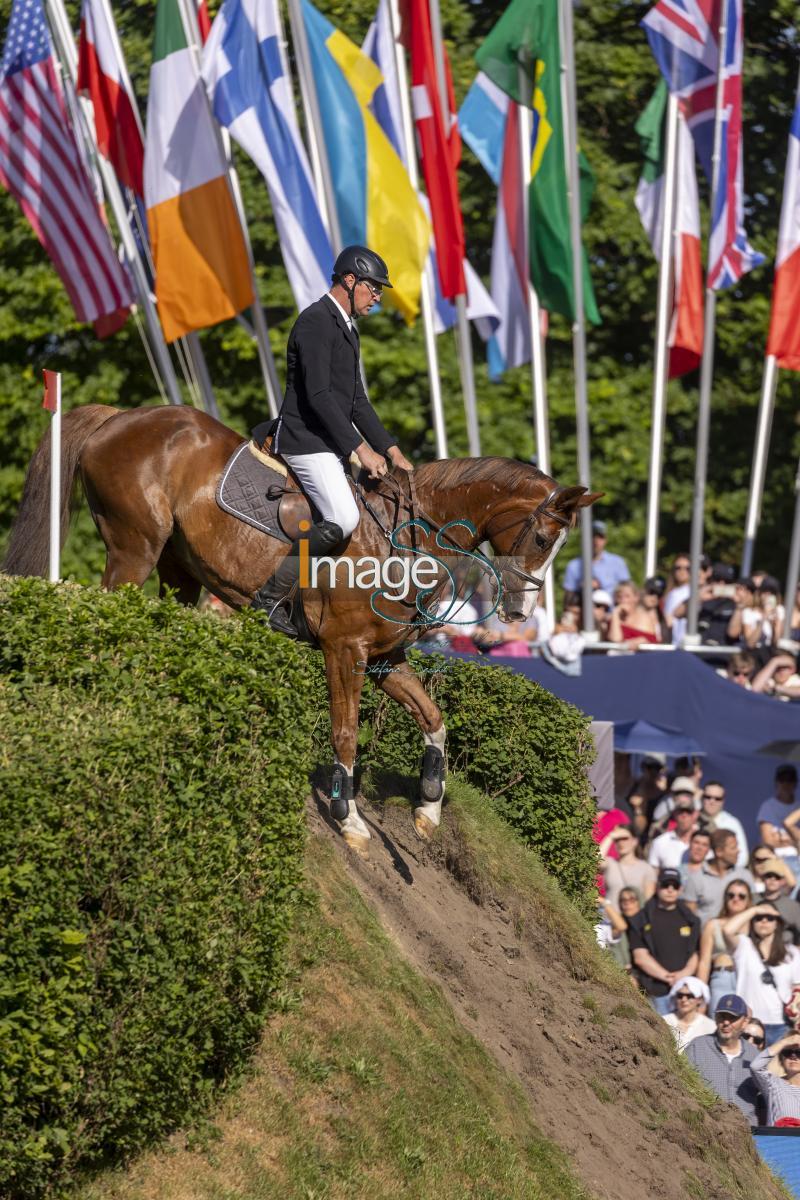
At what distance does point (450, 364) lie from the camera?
26.8m

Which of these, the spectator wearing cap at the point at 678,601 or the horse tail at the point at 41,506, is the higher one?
the horse tail at the point at 41,506

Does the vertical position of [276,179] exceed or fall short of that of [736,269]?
it exceeds it

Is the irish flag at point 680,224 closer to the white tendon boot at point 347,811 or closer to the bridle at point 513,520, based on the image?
the bridle at point 513,520

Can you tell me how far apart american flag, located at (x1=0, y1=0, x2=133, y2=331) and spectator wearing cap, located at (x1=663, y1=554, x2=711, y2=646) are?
6.91 metres

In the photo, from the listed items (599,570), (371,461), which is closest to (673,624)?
(599,570)

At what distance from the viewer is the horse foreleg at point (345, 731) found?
8703 millimetres

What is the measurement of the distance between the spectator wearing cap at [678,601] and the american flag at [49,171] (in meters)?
6.91

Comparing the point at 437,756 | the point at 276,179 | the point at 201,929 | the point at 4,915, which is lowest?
the point at 437,756

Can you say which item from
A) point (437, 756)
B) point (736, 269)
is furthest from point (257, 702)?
point (736, 269)

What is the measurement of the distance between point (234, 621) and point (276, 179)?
32.0 ft

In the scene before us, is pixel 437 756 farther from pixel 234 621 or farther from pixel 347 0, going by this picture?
pixel 347 0

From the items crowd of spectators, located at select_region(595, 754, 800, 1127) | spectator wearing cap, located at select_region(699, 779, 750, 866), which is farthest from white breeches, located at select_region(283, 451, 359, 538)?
spectator wearing cap, located at select_region(699, 779, 750, 866)

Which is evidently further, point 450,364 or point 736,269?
point 450,364

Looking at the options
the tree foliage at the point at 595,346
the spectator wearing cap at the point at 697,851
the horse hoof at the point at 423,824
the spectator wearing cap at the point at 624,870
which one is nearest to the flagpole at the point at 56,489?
the horse hoof at the point at 423,824
